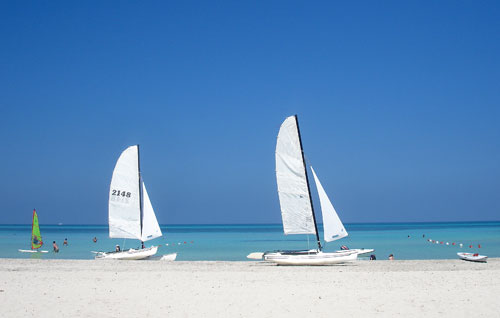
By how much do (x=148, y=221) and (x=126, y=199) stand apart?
1983 mm

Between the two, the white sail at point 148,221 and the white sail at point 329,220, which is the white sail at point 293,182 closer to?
the white sail at point 329,220

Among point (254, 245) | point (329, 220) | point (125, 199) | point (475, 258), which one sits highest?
point (125, 199)

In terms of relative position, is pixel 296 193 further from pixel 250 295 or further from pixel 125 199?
pixel 125 199

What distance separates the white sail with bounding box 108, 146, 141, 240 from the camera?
33.4 meters

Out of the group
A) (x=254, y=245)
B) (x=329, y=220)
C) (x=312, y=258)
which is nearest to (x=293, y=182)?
(x=329, y=220)

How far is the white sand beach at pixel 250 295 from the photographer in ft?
39.4

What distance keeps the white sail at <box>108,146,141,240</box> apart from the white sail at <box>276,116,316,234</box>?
1130cm

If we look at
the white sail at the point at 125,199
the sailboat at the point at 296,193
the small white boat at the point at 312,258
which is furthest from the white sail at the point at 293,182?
the white sail at the point at 125,199

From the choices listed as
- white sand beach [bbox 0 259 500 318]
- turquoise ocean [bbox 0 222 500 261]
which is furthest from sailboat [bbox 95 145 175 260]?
white sand beach [bbox 0 259 500 318]

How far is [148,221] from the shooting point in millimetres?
34281

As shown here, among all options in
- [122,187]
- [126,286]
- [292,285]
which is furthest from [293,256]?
[122,187]

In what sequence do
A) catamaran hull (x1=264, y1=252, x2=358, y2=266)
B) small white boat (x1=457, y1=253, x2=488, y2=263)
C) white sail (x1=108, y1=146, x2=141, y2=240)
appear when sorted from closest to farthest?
catamaran hull (x1=264, y1=252, x2=358, y2=266) → small white boat (x1=457, y1=253, x2=488, y2=263) → white sail (x1=108, y1=146, x2=141, y2=240)

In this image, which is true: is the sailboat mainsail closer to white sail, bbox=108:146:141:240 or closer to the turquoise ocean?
white sail, bbox=108:146:141:240

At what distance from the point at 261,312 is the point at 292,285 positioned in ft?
16.6
